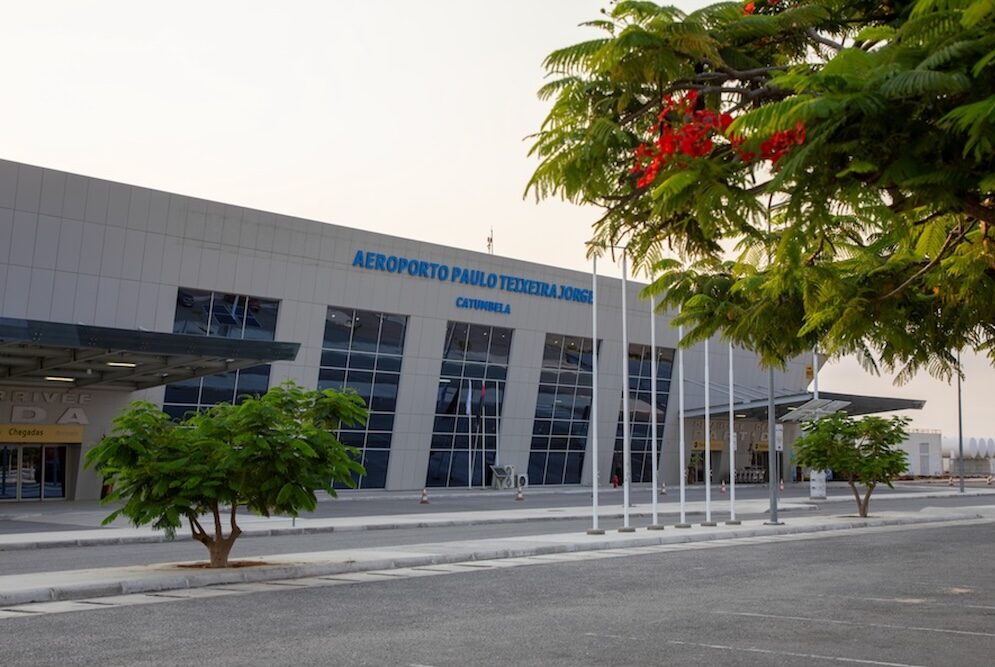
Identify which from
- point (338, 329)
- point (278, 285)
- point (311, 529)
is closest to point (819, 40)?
point (311, 529)

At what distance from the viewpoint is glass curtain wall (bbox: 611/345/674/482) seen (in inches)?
2645

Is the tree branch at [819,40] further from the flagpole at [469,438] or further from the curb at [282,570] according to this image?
the flagpole at [469,438]

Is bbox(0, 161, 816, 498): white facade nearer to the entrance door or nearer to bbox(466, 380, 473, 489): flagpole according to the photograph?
the entrance door

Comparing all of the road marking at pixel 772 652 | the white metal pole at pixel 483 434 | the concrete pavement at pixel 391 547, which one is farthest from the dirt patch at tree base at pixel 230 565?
the white metal pole at pixel 483 434

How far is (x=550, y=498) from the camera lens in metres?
52.2

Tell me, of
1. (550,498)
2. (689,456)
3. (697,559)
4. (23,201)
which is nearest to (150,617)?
(697,559)

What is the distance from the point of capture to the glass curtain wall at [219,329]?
152 ft

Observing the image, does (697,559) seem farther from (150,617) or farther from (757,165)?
(757,165)

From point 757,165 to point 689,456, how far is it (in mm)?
67154

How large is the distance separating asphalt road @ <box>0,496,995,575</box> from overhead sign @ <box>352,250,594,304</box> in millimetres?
19870

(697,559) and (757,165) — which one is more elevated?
(757,165)

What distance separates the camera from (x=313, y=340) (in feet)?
166

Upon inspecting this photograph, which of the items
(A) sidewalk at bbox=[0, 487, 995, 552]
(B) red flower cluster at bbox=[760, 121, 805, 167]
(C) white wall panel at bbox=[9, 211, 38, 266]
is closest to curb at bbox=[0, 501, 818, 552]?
(A) sidewalk at bbox=[0, 487, 995, 552]

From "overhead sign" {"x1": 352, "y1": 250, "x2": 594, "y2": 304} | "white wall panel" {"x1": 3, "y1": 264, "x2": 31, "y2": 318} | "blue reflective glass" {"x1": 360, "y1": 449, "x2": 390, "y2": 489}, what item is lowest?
"blue reflective glass" {"x1": 360, "y1": 449, "x2": 390, "y2": 489}
